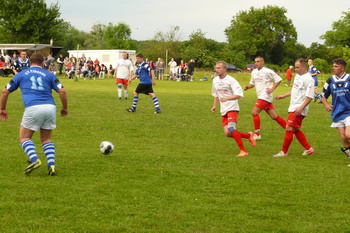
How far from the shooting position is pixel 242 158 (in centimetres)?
998

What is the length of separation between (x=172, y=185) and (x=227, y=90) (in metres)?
3.43

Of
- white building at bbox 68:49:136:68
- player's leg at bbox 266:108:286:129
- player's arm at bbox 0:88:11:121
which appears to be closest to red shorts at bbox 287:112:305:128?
player's leg at bbox 266:108:286:129

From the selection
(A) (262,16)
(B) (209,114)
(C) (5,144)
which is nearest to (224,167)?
(C) (5,144)

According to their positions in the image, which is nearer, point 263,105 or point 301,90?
point 301,90

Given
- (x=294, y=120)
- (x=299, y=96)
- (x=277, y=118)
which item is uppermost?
(x=299, y=96)

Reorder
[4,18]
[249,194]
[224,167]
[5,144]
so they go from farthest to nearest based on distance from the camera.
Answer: [4,18] < [5,144] < [224,167] < [249,194]

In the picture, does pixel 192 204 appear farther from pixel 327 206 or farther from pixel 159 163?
pixel 159 163

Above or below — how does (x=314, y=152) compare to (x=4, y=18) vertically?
below

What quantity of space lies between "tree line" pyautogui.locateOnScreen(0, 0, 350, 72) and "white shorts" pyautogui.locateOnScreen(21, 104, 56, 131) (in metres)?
57.6

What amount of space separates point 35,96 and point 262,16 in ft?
320

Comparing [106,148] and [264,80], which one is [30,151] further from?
[264,80]

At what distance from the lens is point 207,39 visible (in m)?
80.2

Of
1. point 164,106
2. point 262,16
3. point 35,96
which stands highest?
point 262,16

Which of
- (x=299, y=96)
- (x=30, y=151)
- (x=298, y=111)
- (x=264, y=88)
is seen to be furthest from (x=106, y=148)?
(x=264, y=88)
